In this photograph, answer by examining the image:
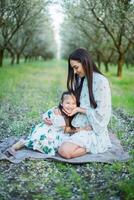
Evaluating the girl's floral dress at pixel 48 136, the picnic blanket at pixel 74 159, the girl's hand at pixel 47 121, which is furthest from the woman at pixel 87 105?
the girl's hand at pixel 47 121

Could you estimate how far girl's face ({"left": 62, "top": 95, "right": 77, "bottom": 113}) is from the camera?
11.1 m

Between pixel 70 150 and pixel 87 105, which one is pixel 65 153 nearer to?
pixel 70 150

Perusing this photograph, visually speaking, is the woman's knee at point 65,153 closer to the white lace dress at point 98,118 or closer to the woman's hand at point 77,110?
the white lace dress at point 98,118

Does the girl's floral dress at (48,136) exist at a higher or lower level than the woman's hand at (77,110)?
lower

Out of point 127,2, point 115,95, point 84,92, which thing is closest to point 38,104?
point 115,95

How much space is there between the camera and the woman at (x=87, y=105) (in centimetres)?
1069

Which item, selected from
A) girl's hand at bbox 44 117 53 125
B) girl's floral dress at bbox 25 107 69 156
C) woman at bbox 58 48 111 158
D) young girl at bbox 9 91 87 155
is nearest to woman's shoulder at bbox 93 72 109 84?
woman at bbox 58 48 111 158

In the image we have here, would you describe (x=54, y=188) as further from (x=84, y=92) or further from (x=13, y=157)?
(x=84, y=92)

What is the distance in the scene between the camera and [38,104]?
1927 centimetres

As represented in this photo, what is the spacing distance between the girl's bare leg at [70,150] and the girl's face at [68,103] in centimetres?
83

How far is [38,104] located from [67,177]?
9.90 m

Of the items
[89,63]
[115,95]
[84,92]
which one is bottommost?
[115,95]

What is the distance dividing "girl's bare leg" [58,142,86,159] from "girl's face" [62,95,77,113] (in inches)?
32.6

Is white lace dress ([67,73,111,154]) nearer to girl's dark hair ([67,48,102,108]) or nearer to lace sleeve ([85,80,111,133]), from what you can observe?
lace sleeve ([85,80,111,133])
